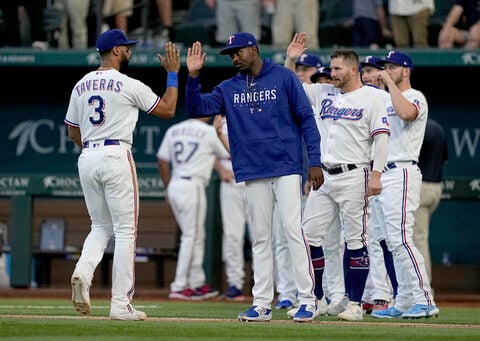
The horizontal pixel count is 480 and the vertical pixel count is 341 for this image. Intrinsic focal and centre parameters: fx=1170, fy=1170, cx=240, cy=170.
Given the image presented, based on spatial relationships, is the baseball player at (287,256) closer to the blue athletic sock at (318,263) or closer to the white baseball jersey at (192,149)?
the blue athletic sock at (318,263)

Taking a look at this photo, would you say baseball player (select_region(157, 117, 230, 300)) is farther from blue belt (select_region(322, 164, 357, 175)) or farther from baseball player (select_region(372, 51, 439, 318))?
blue belt (select_region(322, 164, 357, 175))

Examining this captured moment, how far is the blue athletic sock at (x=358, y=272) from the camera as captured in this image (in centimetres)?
835

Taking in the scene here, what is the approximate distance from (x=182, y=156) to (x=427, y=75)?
3.82 meters

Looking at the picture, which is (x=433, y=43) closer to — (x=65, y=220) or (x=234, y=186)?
(x=234, y=186)

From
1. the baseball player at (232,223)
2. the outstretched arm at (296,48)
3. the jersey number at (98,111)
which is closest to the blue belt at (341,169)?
the outstretched arm at (296,48)

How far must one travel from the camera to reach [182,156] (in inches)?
498

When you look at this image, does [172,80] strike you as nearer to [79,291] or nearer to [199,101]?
[199,101]

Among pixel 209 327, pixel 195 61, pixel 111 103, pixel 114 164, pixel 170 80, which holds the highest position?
pixel 195 61

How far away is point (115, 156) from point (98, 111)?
12.5 inches

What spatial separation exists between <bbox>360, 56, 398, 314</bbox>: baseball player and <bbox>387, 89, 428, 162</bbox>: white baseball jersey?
254 millimetres

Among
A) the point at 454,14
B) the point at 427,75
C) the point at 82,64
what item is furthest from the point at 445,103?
the point at 82,64

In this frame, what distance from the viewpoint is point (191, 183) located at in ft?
41.5

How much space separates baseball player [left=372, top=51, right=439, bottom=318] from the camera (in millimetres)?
8602

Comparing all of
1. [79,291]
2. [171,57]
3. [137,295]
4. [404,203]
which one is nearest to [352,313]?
[404,203]
